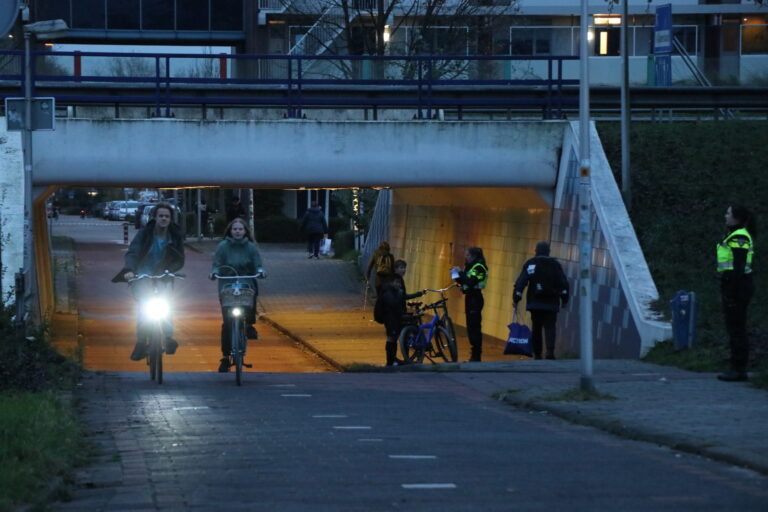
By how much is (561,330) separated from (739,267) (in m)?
7.86

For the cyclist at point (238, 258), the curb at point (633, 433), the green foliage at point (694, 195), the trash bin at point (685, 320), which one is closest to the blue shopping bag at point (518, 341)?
the green foliage at point (694, 195)

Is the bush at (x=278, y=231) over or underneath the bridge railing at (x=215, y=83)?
underneath

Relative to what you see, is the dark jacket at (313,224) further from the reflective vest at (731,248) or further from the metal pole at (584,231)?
the metal pole at (584,231)

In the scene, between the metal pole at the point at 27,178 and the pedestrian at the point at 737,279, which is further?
the metal pole at the point at 27,178

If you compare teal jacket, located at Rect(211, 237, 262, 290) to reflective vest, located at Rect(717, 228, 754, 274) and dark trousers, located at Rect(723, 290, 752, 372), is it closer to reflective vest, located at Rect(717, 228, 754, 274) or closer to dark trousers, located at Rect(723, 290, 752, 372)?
reflective vest, located at Rect(717, 228, 754, 274)

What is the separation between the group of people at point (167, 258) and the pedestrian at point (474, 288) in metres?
5.31

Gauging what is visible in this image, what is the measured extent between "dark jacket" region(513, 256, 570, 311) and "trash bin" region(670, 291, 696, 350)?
281 centimetres

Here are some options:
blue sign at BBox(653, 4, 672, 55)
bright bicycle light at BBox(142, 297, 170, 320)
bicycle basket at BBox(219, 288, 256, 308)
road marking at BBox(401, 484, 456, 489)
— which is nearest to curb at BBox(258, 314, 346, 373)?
bicycle basket at BBox(219, 288, 256, 308)

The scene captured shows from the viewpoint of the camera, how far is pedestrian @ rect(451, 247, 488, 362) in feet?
62.8

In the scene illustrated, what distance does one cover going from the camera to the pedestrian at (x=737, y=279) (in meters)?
13.2

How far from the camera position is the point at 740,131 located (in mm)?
23000

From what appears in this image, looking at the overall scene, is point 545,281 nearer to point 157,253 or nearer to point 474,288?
point 474,288

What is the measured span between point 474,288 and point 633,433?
936cm

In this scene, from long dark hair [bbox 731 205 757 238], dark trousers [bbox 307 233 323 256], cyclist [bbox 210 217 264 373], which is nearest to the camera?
long dark hair [bbox 731 205 757 238]
